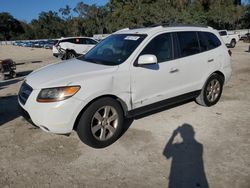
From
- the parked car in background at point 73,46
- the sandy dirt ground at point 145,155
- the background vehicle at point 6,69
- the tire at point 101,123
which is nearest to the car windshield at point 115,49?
the tire at point 101,123

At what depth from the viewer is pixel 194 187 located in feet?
11.4

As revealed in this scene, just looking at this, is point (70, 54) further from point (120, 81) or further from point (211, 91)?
point (120, 81)

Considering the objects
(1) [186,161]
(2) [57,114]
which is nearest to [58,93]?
(2) [57,114]

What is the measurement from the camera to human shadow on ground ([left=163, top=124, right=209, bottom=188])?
3568 mm

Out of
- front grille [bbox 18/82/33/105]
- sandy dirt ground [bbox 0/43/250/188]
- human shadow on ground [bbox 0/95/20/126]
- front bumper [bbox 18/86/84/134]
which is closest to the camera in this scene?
sandy dirt ground [bbox 0/43/250/188]

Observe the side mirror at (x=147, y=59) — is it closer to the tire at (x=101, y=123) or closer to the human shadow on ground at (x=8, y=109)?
the tire at (x=101, y=123)

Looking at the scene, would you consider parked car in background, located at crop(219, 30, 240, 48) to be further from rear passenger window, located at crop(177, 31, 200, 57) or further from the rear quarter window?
rear passenger window, located at crop(177, 31, 200, 57)

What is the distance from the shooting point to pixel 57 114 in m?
4.10

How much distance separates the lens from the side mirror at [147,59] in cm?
461

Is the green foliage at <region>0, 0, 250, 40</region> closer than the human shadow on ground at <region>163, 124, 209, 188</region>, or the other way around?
the human shadow on ground at <region>163, 124, 209, 188</region>

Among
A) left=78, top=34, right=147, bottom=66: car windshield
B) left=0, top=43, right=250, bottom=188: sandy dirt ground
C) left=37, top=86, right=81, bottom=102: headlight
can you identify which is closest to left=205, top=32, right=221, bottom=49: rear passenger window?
left=0, top=43, right=250, bottom=188: sandy dirt ground

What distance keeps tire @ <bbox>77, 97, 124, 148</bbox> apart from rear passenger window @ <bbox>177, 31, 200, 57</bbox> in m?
1.87

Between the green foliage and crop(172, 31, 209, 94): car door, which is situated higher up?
the green foliage

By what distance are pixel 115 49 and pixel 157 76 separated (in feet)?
3.04
